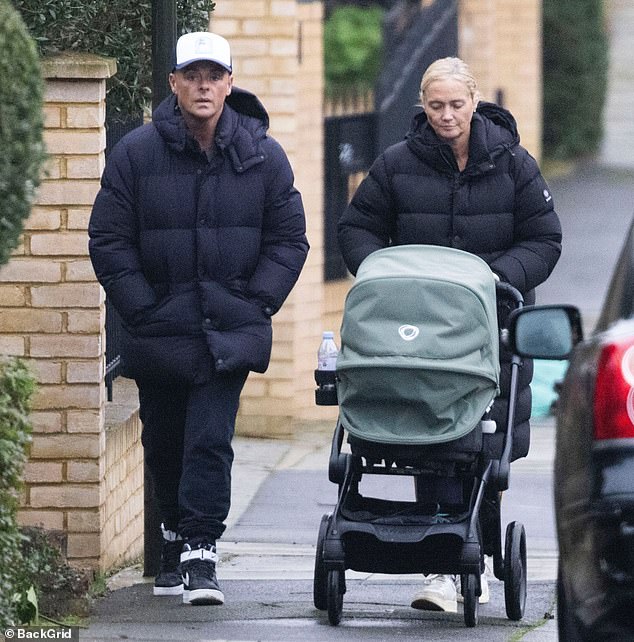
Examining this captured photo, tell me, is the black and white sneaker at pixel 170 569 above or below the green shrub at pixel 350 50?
below

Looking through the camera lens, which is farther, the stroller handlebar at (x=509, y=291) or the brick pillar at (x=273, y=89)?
the brick pillar at (x=273, y=89)

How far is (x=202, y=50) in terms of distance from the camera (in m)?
5.96

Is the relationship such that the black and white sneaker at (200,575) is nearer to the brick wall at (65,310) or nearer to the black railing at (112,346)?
the brick wall at (65,310)

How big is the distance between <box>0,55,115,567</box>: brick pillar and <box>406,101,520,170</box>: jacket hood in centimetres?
107

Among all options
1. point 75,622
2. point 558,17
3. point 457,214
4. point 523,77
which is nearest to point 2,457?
point 75,622

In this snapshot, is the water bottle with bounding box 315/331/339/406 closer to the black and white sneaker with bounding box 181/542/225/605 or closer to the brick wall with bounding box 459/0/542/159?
the black and white sneaker with bounding box 181/542/225/605

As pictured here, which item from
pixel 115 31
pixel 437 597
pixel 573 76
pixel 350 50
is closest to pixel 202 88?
pixel 115 31

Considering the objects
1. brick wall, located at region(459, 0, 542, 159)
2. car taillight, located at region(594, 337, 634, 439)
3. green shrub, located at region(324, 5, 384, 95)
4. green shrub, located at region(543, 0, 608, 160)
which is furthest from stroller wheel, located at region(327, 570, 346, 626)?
green shrub, located at region(543, 0, 608, 160)

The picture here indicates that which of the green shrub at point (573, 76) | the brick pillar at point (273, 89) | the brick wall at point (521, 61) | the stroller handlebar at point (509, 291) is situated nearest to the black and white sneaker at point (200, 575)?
the stroller handlebar at point (509, 291)

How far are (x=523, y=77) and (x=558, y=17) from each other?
8.49 ft

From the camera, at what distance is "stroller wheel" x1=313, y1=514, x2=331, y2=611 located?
5773 mm

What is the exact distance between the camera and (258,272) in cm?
606

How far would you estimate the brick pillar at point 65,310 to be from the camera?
6.30m

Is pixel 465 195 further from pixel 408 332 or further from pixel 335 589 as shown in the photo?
pixel 335 589
